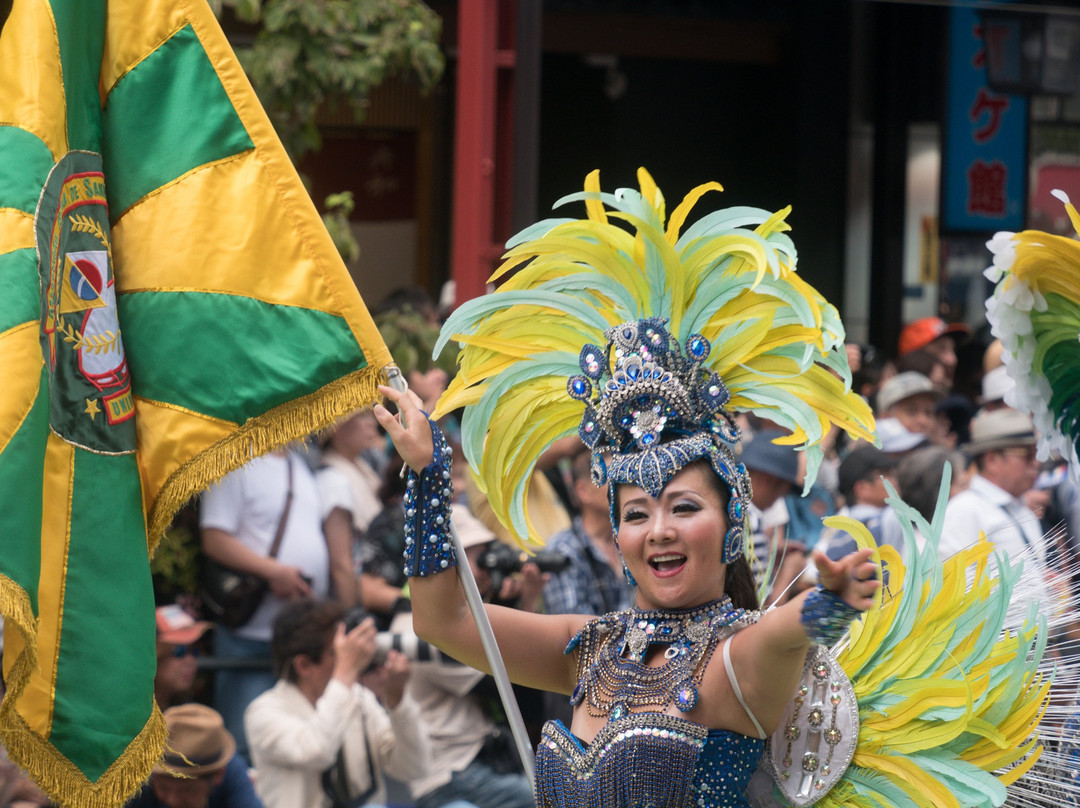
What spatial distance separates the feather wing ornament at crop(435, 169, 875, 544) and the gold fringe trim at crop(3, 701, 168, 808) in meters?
0.83

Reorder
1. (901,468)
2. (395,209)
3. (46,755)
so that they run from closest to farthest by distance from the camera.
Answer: (46,755) → (901,468) → (395,209)

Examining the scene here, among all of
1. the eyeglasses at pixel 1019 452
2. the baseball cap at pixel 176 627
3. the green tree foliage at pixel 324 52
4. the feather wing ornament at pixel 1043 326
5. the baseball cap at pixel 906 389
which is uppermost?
the green tree foliage at pixel 324 52

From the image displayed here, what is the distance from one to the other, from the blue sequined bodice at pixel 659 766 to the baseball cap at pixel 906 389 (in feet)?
14.1

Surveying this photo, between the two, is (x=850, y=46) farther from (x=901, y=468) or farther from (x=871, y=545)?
(x=871, y=545)

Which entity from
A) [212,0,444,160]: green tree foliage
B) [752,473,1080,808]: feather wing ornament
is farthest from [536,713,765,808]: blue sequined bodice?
[212,0,444,160]: green tree foliage

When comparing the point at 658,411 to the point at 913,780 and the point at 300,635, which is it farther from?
the point at 300,635

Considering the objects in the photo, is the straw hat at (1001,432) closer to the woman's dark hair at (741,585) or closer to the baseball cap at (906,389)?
the baseball cap at (906,389)

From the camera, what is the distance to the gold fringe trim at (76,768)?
2.65 m

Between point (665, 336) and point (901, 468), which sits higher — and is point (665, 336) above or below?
above

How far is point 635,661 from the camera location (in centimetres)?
271

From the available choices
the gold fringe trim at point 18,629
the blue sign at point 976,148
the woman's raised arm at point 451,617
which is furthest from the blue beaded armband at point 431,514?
the blue sign at point 976,148

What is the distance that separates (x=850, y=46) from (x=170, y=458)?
31.1 ft

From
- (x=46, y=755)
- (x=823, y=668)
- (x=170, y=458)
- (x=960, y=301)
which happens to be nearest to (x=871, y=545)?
(x=823, y=668)

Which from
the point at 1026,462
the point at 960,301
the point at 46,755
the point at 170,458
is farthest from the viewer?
the point at 960,301
